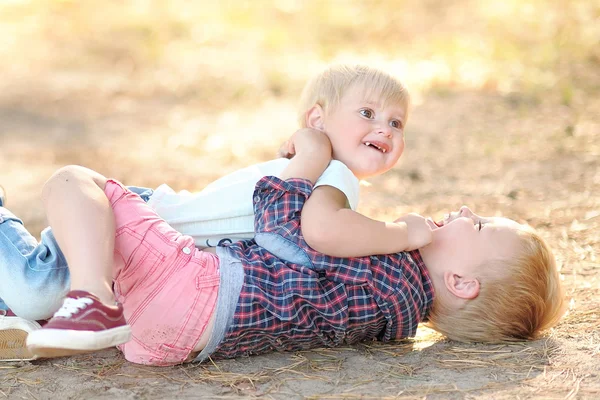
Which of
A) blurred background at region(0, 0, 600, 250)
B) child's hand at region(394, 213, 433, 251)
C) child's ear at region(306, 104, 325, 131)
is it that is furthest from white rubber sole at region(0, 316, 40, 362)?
→ blurred background at region(0, 0, 600, 250)

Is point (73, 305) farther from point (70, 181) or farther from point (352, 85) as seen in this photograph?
point (352, 85)

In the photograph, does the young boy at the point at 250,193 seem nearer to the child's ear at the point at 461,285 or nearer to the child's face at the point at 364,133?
the child's face at the point at 364,133

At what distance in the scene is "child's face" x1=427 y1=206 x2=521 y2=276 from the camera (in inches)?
106

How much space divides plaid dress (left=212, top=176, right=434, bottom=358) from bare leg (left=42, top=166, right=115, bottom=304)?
465 millimetres

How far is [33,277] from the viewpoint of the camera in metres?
2.69

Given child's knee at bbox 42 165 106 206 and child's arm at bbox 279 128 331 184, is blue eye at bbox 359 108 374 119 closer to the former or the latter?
child's arm at bbox 279 128 331 184

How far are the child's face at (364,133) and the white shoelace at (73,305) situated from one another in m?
1.07

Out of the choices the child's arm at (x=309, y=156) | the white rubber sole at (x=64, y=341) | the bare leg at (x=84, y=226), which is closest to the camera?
the white rubber sole at (x=64, y=341)

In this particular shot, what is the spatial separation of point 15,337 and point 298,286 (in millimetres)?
1043

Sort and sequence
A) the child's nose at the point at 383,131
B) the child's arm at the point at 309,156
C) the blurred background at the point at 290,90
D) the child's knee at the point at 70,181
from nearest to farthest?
the child's knee at the point at 70,181, the child's arm at the point at 309,156, the child's nose at the point at 383,131, the blurred background at the point at 290,90

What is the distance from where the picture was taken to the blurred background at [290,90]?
5309mm

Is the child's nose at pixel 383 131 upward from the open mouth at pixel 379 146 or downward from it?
upward

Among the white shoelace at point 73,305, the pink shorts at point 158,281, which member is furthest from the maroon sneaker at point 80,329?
the pink shorts at point 158,281

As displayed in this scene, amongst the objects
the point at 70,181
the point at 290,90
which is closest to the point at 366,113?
the point at 70,181
